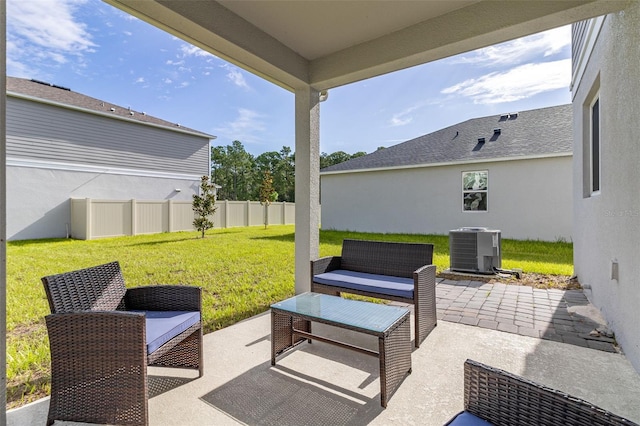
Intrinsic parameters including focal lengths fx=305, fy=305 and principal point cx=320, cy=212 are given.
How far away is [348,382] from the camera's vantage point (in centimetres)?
246

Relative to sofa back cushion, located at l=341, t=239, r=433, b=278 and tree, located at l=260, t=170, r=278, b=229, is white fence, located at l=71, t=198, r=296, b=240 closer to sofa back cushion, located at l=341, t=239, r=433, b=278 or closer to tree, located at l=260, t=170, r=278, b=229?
tree, located at l=260, t=170, r=278, b=229

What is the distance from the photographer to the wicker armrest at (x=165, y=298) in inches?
102

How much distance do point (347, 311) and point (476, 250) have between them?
4.57 metres

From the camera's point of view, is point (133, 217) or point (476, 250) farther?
point (133, 217)

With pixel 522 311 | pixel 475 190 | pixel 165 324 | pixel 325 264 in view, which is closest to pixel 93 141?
pixel 325 264

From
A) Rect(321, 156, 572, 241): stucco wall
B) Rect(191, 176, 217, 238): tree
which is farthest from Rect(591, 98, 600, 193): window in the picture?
Rect(191, 176, 217, 238): tree

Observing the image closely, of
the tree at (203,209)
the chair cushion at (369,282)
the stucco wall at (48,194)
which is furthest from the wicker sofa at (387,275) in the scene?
the stucco wall at (48,194)

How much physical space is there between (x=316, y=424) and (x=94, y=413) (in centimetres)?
137

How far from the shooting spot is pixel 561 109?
494 inches

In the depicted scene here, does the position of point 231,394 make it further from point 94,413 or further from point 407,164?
point 407,164

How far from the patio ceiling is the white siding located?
44.2 ft

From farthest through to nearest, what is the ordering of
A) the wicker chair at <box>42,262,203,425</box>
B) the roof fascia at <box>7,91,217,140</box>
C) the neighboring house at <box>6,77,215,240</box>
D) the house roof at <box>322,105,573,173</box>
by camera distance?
the roof fascia at <box>7,91,217,140</box>, the neighboring house at <box>6,77,215,240</box>, the house roof at <box>322,105,573,173</box>, the wicker chair at <box>42,262,203,425</box>

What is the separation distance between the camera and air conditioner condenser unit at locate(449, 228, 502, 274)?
6.02 metres

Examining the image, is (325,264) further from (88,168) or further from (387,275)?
(88,168)
